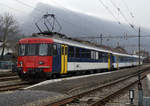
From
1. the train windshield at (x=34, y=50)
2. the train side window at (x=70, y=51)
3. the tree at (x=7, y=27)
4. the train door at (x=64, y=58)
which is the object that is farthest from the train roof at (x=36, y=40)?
the tree at (x=7, y=27)

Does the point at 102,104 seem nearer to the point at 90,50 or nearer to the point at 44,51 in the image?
the point at 44,51

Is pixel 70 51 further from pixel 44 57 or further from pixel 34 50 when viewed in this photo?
pixel 34 50

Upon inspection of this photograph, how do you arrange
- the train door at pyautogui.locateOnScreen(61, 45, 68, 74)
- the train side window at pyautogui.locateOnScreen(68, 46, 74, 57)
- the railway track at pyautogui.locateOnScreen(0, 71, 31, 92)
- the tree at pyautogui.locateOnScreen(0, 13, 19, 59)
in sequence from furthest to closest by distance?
the tree at pyautogui.locateOnScreen(0, 13, 19, 59) < the train side window at pyautogui.locateOnScreen(68, 46, 74, 57) < the train door at pyautogui.locateOnScreen(61, 45, 68, 74) < the railway track at pyautogui.locateOnScreen(0, 71, 31, 92)

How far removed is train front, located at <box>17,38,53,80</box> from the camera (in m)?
14.4

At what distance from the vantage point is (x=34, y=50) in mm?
15070

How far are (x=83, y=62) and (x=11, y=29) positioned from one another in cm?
Answer: 3688

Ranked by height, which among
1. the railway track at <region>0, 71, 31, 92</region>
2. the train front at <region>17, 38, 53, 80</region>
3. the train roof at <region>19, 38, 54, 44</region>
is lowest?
the railway track at <region>0, 71, 31, 92</region>

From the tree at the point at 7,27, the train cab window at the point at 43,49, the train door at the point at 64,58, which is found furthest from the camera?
the tree at the point at 7,27

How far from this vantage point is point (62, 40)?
16.3 metres

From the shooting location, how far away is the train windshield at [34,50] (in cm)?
1488

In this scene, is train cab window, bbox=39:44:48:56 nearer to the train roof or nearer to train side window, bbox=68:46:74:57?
the train roof

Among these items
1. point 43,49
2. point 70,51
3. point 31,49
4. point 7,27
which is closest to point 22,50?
point 31,49

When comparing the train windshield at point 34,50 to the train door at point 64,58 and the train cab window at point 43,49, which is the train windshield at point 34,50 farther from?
the train door at point 64,58

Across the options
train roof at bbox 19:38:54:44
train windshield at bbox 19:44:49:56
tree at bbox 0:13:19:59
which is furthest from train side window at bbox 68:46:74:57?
tree at bbox 0:13:19:59
